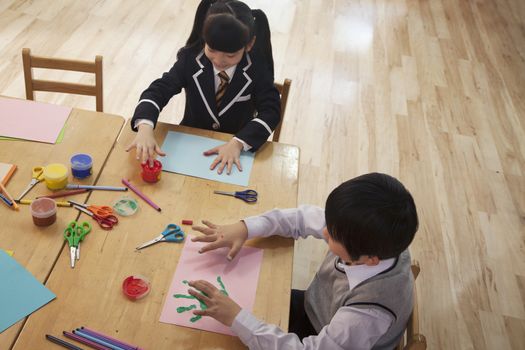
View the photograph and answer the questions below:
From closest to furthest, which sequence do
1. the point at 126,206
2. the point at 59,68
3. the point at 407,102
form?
the point at 126,206 < the point at 59,68 < the point at 407,102

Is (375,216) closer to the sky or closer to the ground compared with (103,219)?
closer to the sky

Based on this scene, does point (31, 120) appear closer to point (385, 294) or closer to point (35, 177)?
point (35, 177)

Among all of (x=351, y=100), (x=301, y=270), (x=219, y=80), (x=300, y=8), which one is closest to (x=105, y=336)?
(x=219, y=80)

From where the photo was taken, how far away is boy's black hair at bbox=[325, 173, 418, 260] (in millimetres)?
1052

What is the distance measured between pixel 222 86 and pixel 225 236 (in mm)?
680

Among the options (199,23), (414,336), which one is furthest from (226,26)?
(414,336)

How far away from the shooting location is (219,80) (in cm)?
179

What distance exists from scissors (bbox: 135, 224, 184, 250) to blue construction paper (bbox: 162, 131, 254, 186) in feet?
0.72

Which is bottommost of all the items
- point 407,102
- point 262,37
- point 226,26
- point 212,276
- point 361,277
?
point 407,102

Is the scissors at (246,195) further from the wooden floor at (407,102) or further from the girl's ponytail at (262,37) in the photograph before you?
the wooden floor at (407,102)

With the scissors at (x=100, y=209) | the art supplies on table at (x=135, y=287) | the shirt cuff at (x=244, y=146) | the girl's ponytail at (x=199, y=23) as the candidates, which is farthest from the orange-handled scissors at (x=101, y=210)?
the girl's ponytail at (x=199, y=23)

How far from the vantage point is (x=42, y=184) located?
1.41 meters

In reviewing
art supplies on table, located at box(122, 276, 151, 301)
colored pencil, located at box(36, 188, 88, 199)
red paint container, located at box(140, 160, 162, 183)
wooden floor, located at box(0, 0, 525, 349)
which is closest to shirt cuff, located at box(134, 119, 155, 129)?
red paint container, located at box(140, 160, 162, 183)

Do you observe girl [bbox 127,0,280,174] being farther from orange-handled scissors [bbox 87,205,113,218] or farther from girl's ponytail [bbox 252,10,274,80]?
orange-handled scissors [bbox 87,205,113,218]
